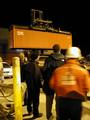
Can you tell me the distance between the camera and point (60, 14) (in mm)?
43031

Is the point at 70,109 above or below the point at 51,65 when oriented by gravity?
below

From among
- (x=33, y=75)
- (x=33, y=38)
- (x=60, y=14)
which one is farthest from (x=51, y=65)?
(x=60, y=14)

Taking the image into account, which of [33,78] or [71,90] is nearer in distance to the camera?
[71,90]

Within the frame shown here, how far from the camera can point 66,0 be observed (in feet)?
140

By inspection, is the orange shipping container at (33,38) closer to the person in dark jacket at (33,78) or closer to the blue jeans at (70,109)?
the person in dark jacket at (33,78)

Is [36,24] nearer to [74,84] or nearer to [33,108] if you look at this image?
[33,108]

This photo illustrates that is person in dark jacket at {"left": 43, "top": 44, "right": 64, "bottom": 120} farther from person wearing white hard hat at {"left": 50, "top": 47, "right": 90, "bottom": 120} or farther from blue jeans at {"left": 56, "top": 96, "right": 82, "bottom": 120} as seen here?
blue jeans at {"left": 56, "top": 96, "right": 82, "bottom": 120}

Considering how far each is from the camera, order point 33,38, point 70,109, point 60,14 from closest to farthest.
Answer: point 70,109 → point 33,38 → point 60,14

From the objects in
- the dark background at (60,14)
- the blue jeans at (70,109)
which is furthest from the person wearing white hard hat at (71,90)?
the dark background at (60,14)

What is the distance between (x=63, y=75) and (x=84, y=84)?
364 mm

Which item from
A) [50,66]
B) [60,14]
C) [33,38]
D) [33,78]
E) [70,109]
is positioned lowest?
[70,109]

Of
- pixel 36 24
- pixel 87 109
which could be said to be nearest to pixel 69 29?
pixel 36 24

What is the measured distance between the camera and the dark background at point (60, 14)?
41.4 m

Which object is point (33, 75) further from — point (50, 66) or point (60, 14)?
point (60, 14)
